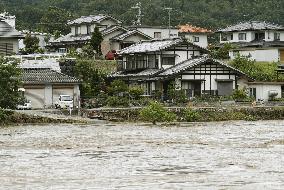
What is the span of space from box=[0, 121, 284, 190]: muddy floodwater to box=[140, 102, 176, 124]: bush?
368cm

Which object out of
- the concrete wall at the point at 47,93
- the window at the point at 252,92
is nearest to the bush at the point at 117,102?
the concrete wall at the point at 47,93

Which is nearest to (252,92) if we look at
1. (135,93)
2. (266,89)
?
(266,89)

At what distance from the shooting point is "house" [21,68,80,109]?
44594 mm

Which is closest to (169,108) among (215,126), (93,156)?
(215,126)

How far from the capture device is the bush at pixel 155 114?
37.6 meters

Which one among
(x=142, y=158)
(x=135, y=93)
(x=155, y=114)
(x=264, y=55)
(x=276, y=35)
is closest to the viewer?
(x=142, y=158)

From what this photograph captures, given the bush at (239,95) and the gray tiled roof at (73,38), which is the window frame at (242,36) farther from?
the bush at (239,95)

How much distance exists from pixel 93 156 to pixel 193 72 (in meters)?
26.4

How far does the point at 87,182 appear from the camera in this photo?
16.8 m

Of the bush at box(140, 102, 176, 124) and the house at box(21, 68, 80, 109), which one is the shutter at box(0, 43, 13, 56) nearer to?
the house at box(21, 68, 80, 109)

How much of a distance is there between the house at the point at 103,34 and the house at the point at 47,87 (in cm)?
1579

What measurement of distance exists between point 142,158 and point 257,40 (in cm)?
4333

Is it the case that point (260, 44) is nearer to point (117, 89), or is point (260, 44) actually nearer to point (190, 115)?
point (117, 89)

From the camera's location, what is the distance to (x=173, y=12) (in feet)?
294
